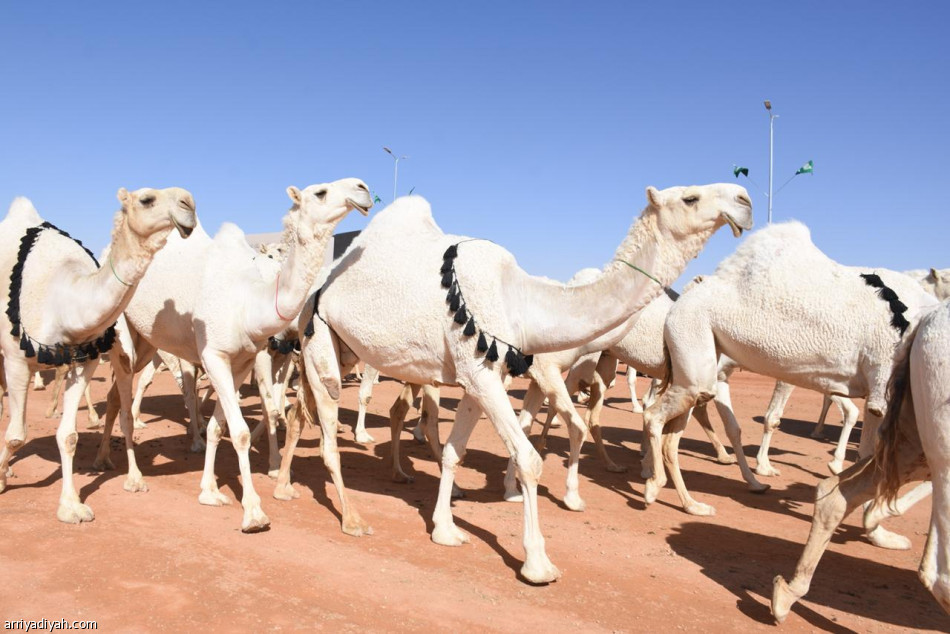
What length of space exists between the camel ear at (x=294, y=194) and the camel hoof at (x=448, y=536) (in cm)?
312

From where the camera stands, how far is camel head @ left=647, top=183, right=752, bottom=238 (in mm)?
4895

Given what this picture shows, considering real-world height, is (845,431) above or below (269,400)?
above

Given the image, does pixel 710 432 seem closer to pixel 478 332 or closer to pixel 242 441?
pixel 478 332

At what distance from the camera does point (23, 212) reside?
758cm

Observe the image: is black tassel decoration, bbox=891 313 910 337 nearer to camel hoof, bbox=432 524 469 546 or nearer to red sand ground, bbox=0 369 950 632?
red sand ground, bbox=0 369 950 632

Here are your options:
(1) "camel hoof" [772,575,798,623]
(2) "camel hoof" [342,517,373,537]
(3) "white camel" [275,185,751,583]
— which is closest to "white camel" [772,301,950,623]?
(1) "camel hoof" [772,575,798,623]

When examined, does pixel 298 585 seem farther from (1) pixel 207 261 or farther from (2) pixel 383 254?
(1) pixel 207 261

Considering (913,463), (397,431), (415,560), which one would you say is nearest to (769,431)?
(397,431)

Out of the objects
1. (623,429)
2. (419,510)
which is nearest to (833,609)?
(419,510)

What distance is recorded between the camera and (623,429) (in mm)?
13391

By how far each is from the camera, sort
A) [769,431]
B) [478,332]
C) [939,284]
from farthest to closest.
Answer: [939,284] < [769,431] < [478,332]

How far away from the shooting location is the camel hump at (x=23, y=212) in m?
7.50

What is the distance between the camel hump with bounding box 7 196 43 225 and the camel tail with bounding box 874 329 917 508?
8.23 meters

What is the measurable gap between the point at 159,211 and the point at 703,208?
4268 millimetres
